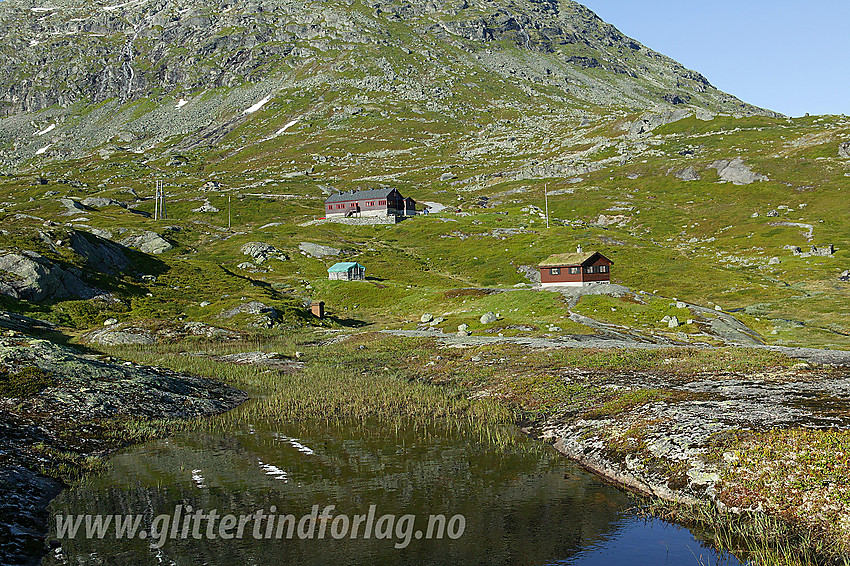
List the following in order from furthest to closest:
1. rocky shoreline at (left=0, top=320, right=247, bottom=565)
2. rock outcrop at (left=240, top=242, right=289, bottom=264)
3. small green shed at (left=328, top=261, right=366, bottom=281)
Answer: rock outcrop at (left=240, top=242, right=289, bottom=264) < small green shed at (left=328, top=261, right=366, bottom=281) < rocky shoreline at (left=0, top=320, right=247, bottom=565)

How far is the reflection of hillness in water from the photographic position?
1644 cm

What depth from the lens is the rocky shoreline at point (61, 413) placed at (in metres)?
18.3

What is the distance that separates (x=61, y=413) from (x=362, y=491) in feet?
57.5

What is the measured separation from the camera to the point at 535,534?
688 inches

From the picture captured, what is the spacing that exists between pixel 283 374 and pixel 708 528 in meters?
36.5

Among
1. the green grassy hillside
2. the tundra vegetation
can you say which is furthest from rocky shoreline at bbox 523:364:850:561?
the green grassy hillside

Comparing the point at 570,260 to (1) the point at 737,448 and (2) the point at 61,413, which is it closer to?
(1) the point at 737,448

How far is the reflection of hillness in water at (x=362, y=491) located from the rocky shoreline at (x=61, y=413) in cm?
121

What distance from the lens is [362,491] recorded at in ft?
69.1

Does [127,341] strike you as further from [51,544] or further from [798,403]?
[798,403]

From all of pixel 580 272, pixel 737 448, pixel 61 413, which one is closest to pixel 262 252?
pixel 580 272

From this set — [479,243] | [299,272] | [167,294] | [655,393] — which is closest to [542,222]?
[479,243]

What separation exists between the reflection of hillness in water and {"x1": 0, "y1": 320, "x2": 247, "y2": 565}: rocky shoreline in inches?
47.5

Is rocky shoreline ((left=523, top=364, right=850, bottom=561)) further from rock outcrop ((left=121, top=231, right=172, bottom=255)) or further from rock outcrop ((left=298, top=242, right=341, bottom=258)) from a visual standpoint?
rock outcrop ((left=121, top=231, right=172, bottom=255))
